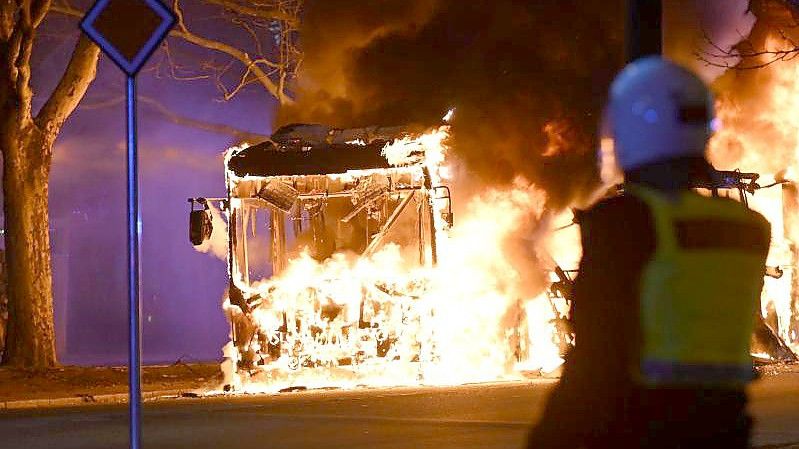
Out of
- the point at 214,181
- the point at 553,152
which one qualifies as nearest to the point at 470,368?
the point at 553,152

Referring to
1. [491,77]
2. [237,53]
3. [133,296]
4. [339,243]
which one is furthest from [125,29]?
[237,53]

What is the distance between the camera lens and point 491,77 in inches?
934

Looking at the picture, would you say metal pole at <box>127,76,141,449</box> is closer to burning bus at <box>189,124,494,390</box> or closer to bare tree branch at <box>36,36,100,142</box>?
burning bus at <box>189,124,494,390</box>

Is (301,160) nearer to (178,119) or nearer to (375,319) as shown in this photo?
(375,319)

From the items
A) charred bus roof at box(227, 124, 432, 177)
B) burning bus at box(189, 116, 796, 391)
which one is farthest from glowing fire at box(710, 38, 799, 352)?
charred bus roof at box(227, 124, 432, 177)

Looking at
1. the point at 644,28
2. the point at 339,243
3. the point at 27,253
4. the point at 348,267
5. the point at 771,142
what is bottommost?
the point at 348,267

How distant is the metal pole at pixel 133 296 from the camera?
7586 millimetres

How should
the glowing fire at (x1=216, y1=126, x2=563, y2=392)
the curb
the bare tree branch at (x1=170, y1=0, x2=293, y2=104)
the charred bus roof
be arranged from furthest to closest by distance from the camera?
1. the bare tree branch at (x1=170, y1=0, x2=293, y2=104)
2. the charred bus roof
3. the glowing fire at (x1=216, y1=126, x2=563, y2=392)
4. the curb

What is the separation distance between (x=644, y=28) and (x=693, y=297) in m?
6.08

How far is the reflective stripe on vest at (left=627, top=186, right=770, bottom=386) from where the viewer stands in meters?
3.08

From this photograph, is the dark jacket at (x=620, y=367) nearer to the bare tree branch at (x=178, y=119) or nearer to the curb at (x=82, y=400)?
the curb at (x=82, y=400)

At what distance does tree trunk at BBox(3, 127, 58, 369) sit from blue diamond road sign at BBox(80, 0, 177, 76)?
1685cm

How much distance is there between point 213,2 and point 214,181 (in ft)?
38.6

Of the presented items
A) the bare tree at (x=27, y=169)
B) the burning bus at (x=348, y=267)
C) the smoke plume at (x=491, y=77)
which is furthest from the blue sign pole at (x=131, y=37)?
the bare tree at (x=27, y=169)
